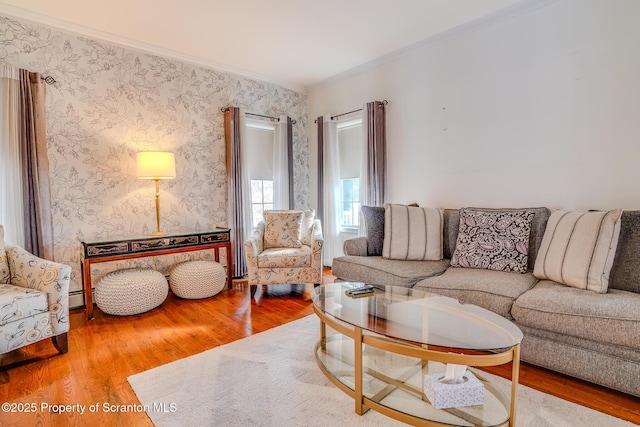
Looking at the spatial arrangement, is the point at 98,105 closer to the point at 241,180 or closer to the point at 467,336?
the point at 241,180

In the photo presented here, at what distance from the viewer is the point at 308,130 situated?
5004 mm

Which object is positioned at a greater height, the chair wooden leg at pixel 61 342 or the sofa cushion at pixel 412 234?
the sofa cushion at pixel 412 234

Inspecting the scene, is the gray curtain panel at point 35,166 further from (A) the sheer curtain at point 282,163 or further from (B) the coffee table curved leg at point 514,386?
(B) the coffee table curved leg at point 514,386

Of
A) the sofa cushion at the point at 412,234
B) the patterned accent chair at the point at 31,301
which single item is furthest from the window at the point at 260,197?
the patterned accent chair at the point at 31,301

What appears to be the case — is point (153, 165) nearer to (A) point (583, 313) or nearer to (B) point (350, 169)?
(B) point (350, 169)

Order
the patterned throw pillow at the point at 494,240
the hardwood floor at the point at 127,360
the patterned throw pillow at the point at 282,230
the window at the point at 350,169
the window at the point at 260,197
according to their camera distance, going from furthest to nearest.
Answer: the window at the point at 260,197 → the window at the point at 350,169 → the patterned throw pillow at the point at 282,230 → the patterned throw pillow at the point at 494,240 → the hardwood floor at the point at 127,360

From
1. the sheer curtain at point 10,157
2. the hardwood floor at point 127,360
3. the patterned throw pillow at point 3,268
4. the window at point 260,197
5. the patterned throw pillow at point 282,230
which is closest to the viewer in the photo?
the hardwood floor at point 127,360

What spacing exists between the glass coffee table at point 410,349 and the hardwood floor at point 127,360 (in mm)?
594

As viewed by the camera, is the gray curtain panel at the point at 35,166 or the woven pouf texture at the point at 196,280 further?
the woven pouf texture at the point at 196,280

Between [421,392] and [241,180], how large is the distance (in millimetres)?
3228

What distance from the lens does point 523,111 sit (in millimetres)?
2891

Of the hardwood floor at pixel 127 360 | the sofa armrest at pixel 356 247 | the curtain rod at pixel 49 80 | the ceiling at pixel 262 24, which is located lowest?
the hardwood floor at pixel 127 360

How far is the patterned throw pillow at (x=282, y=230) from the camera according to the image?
3807 millimetres

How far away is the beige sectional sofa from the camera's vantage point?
1.67 metres
